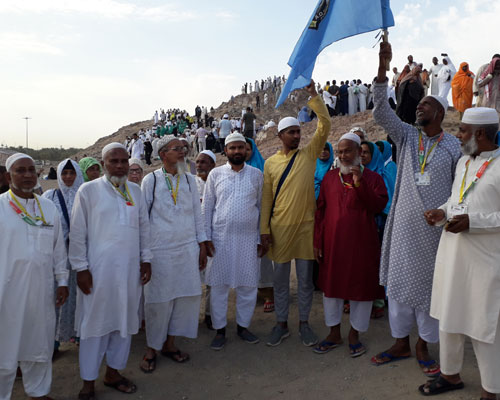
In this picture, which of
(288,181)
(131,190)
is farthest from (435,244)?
(131,190)

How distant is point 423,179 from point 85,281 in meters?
2.70

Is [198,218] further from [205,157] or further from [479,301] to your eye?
[479,301]

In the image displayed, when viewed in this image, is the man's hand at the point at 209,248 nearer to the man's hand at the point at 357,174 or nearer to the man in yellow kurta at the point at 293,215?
the man in yellow kurta at the point at 293,215

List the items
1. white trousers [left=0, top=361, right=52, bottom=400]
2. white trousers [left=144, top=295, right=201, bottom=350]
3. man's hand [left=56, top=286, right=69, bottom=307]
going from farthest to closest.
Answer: white trousers [left=144, top=295, right=201, bottom=350] → man's hand [left=56, top=286, right=69, bottom=307] → white trousers [left=0, top=361, right=52, bottom=400]

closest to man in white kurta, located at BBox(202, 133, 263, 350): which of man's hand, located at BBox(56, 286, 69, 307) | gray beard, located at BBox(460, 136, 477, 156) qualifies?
man's hand, located at BBox(56, 286, 69, 307)

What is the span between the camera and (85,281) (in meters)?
3.17

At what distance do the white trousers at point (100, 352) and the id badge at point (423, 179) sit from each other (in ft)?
8.61

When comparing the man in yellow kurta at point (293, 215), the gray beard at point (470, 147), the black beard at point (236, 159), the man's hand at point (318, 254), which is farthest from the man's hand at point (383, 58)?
the man's hand at point (318, 254)

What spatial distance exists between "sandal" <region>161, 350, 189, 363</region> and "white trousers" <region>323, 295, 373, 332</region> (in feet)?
4.46

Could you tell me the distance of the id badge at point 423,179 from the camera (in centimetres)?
336

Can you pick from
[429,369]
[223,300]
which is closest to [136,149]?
[223,300]

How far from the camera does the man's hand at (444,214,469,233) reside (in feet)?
9.03

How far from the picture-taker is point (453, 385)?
10.3 ft

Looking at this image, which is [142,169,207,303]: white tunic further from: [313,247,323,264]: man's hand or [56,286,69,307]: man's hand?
[313,247,323,264]: man's hand
